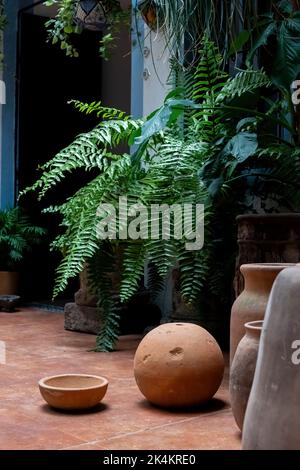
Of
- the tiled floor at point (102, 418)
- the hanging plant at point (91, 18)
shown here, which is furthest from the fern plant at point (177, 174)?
the hanging plant at point (91, 18)

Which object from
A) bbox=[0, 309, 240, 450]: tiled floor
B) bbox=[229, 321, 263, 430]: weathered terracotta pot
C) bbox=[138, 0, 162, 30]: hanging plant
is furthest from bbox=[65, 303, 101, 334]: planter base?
bbox=[229, 321, 263, 430]: weathered terracotta pot

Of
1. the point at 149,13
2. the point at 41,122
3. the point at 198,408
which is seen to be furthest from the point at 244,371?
the point at 41,122

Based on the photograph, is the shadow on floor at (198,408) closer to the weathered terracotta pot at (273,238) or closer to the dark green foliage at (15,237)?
the weathered terracotta pot at (273,238)

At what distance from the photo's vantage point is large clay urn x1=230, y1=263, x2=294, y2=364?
2164mm

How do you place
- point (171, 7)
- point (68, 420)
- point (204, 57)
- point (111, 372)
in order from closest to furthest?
point (68, 420), point (111, 372), point (171, 7), point (204, 57)

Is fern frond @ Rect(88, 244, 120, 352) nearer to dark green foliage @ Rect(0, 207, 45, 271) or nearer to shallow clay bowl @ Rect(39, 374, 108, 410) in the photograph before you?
shallow clay bowl @ Rect(39, 374, 108, 410)

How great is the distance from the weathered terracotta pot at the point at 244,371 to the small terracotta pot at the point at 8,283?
13.1 ft

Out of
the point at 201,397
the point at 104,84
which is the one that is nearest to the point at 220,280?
the point at 201,397

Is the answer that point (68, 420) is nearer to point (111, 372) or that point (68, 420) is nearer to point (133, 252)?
point (111, 372)

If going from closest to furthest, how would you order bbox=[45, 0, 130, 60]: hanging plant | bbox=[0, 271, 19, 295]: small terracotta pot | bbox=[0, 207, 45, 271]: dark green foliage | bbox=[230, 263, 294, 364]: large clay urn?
bbox=[230, 263, 294, 364]: large clay urn < bbox=[45, 0, 130, 60]: hanging plant < bbox=[0, 207, 45, 271]: dark green foliage < bbox=[0, 271, 19, 295]: small terracotta pot

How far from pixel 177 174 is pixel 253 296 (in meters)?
1.35

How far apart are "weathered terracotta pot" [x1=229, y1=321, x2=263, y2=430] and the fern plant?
122 centimetres

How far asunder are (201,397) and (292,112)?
4.87 ft

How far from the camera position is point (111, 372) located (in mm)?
2965
